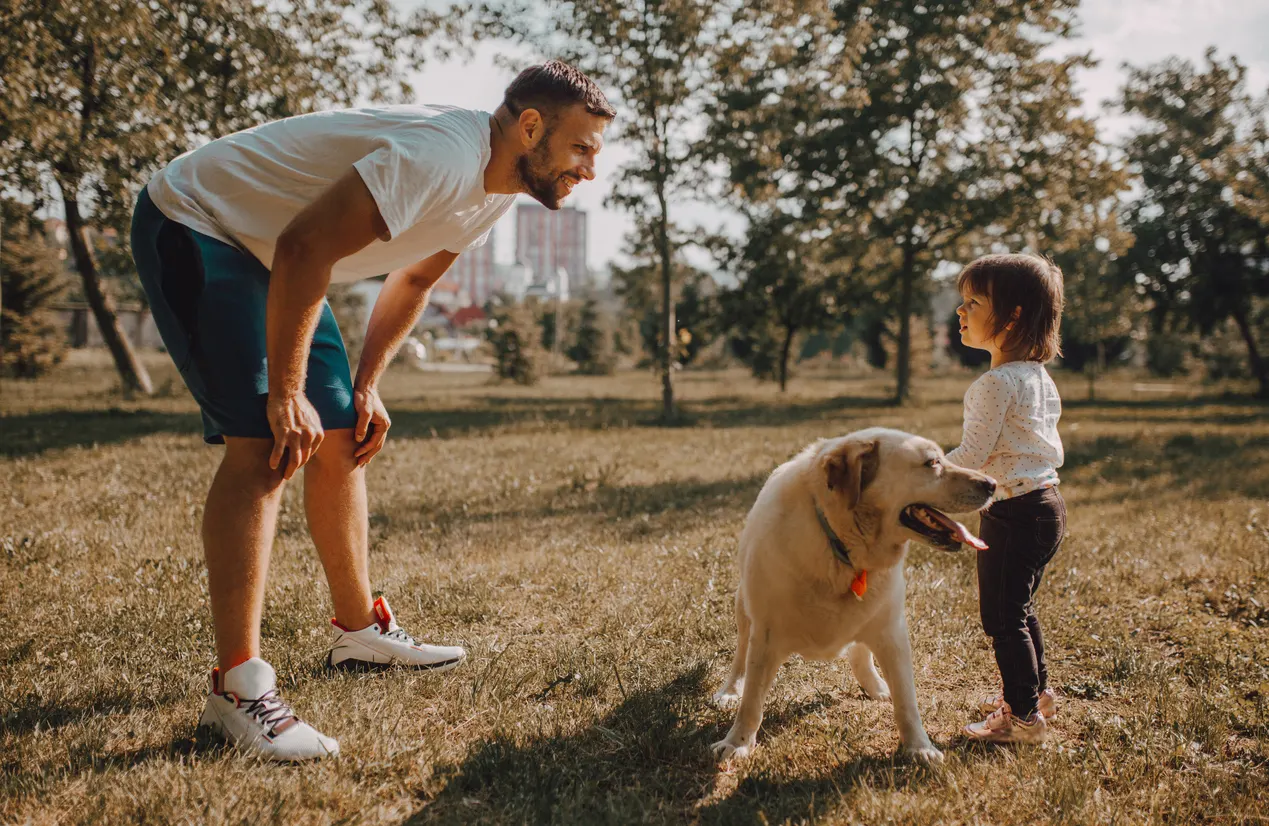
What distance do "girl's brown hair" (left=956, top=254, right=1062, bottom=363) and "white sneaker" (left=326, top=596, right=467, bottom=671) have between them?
2.46 m

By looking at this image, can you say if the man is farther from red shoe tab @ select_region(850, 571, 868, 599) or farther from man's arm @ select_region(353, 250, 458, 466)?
red shoe tab @ select_region(850, 571, 868, 599)

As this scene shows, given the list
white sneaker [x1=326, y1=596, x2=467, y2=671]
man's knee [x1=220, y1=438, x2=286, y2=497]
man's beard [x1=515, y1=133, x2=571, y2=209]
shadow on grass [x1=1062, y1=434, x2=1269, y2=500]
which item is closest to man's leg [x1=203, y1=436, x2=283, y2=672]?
man's knee [x1=220, y1=438, x2=286, y2=497]

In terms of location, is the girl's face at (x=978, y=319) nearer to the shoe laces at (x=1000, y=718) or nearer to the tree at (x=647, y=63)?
the shoe laces at (x=1000, y=718)

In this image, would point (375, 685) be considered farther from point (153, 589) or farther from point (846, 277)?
point (846, 277)

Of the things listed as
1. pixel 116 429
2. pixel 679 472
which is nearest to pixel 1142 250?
pixel 679 472

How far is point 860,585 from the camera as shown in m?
2.48

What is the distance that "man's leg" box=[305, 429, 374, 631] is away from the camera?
2.86 m

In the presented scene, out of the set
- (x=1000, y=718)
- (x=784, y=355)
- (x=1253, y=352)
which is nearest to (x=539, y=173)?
(x=1000, y=718)

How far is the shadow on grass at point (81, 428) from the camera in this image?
29.4 ft

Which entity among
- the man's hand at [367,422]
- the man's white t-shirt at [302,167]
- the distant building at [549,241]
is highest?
the distant building at [549,241]

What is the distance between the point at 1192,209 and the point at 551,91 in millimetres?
30008

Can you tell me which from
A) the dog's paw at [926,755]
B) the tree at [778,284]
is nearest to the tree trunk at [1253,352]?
the tree at [778,284]

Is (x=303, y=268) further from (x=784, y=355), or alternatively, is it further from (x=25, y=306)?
(x=784, y=355)

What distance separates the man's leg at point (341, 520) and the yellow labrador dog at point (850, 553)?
4.85 feet
